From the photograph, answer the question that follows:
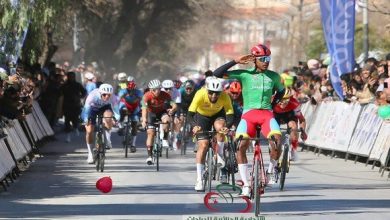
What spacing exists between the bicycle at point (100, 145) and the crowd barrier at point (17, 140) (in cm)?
134

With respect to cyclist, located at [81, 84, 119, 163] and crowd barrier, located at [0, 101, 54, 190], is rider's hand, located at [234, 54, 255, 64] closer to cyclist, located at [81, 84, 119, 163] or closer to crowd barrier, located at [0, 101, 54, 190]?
crowd barrier, located at [0, 101, 54, 190]

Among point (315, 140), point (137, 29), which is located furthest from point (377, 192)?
point (137, 29)

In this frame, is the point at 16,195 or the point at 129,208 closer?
the point at 129,208

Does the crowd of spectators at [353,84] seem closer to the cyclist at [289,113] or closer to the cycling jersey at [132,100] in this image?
the cyclist at [289,113]

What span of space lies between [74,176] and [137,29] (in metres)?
44.1

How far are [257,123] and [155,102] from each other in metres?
8.60

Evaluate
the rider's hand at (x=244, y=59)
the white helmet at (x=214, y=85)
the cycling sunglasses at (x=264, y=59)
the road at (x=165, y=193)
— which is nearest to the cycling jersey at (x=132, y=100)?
the road at (x=165, y=193)

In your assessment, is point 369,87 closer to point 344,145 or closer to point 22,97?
point 344,145

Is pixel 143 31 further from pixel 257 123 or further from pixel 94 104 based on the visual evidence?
pixel 257 123

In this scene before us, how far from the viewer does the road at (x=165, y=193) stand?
15.8 metres

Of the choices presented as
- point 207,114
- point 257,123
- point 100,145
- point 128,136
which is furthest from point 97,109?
point 257,123

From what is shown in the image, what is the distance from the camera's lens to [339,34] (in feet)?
97.9

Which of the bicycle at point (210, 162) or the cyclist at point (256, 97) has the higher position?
the cyclist at point (256, 97)

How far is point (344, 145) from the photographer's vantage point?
27.4 m
